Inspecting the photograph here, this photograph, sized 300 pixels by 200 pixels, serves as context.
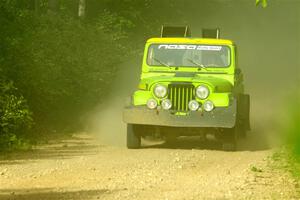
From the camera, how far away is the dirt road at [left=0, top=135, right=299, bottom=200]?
10.0 m

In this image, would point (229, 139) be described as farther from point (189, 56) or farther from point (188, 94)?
point (189, 56)

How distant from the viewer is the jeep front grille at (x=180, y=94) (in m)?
15.1

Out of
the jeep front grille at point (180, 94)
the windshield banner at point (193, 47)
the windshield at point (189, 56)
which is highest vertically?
the windshield banner at point (193, 47)

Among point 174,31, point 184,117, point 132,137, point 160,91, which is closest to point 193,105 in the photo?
point 184,117

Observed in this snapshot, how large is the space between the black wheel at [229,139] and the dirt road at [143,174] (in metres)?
0.15

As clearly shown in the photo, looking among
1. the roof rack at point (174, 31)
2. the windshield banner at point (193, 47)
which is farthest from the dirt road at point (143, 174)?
the roof rack at point (174, 31)

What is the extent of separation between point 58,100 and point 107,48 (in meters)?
5.06

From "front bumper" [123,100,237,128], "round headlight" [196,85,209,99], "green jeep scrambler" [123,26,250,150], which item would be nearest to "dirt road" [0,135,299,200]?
"green jeep scrambler" [123,26,250,150]

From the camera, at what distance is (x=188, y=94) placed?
15.1m

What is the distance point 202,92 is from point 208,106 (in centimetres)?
31

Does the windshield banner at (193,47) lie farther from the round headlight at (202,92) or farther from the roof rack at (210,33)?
the round headlight at (202,92)

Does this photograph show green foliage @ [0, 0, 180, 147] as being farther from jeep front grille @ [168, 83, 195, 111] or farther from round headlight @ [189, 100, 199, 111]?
round headlight @ [189, 100, 199, 111]

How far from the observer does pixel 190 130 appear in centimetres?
1537

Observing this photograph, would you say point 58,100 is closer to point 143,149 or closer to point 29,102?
point 29,102
